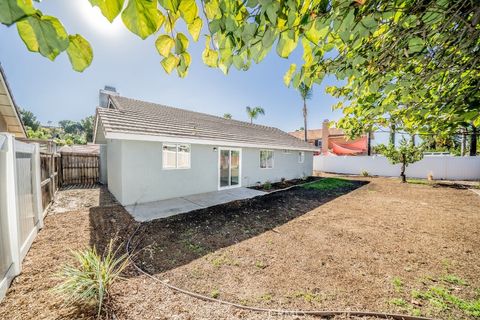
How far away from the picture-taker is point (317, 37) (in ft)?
5.89

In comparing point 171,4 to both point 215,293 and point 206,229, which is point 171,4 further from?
point 206,229

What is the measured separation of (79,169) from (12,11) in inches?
595

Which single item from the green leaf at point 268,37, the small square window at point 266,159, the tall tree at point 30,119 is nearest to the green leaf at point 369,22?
the green leaf at point 268,37

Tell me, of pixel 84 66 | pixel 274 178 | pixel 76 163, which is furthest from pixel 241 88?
pixel 84 66

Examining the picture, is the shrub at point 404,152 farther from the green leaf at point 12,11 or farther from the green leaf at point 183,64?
the green leaf at point 12,11

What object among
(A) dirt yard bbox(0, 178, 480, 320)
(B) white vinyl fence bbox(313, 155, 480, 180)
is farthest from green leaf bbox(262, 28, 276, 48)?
(B) white vinyl fence bbox(313, 155, 480, 180)

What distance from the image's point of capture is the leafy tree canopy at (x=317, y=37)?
0.94 m

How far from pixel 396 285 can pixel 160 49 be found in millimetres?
4802

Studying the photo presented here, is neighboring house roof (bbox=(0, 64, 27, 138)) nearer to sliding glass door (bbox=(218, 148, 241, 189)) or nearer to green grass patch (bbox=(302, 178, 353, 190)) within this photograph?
sliding glass door (bbox=(218, 148, 241, 189))

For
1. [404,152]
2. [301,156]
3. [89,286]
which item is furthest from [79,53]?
[404,152]

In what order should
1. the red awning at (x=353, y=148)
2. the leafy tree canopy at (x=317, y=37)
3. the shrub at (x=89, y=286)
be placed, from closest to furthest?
the leafy tree canopy at (x=317, y=37) < the shrub at (x=89, y=286) < the red awning at (x=353, y=148)

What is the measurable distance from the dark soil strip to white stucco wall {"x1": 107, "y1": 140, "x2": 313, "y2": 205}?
2304 millimetres

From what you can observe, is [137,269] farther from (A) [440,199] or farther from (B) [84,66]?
(A) [440,199]

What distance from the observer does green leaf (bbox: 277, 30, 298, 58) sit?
1.61 metres
